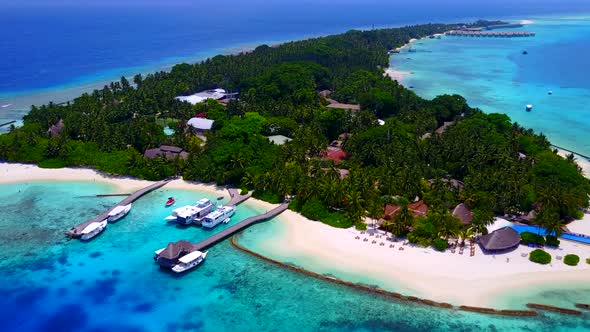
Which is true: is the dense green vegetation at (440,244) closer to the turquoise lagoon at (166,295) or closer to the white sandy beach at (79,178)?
the turquoise lagoon at (166,295)

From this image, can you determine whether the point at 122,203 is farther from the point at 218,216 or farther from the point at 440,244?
the point at 440,244

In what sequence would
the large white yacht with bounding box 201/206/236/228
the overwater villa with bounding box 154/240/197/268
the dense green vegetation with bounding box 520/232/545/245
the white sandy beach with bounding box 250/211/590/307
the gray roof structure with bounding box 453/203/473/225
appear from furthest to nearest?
the large white yacht with bounding box 201/206/236/228 → the gray roof structure with bounding box 453/203/473/225 → the dense green vegetation with bounding box 520/232/545/245 → the overwater villa with bounding box 154/240/197/268 → the white sandy beach with bounding box 250/211/590/307

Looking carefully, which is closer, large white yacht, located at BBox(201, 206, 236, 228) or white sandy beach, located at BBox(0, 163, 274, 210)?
large white yacht, located at BBox(201, 206, 236, 228)

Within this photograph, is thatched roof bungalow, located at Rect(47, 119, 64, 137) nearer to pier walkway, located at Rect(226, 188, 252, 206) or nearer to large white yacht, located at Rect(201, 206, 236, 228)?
pier walkway, located at Rect(226, 188, 252, 206)

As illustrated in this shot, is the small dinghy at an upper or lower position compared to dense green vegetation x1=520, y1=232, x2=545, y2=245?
upper

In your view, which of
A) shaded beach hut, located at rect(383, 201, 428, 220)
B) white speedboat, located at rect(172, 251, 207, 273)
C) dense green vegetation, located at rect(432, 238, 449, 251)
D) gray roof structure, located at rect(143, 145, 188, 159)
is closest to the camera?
white speedboat, located at rect(172, 251, 207, 273)

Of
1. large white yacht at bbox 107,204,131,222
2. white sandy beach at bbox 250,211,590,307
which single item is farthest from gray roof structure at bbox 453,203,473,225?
large white yacht at bbox 107,204,131,222

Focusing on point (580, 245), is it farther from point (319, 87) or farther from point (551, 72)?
point (551, 72)
